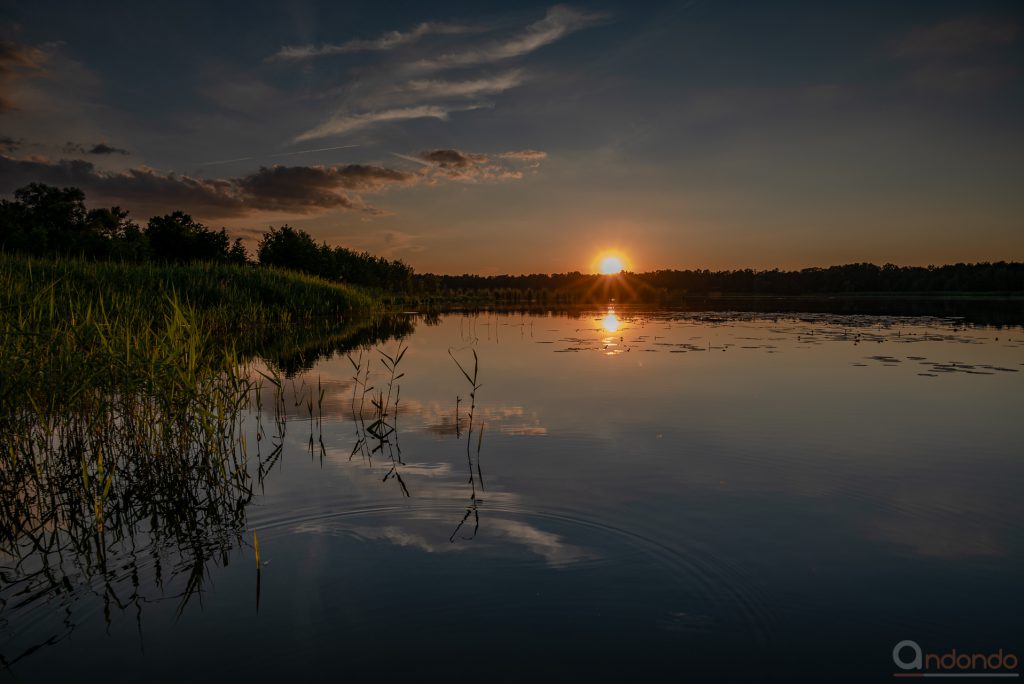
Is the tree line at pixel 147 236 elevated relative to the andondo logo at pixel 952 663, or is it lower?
elevated

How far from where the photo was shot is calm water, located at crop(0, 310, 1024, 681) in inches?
161

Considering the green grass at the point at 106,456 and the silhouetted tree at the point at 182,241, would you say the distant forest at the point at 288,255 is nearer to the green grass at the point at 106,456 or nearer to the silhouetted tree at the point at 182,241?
the silhouetted tree at the point at 182,241

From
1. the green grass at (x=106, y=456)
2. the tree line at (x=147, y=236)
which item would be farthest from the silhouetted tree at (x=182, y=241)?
the green grass at (x=106, y=456)

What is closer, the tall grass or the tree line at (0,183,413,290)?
the tall grass

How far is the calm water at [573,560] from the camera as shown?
13.5 ft

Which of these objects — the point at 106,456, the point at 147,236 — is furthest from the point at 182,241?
the point at 106,456

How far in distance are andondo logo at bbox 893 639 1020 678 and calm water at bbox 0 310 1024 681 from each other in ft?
0.27

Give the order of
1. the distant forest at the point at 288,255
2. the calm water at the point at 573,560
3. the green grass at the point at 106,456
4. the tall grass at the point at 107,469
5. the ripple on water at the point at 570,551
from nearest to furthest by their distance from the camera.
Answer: the calm water at the point at 573,560
the ripple on water at the point at 570,551
the tall grass at the point at 107,469
the green grass at the point at 106,456
the distant forest at the point at 288,255

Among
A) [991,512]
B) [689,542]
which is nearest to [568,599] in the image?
[689,542]

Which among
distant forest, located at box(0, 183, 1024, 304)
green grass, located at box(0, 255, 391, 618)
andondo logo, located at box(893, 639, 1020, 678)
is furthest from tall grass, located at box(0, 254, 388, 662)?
distant forest, located at box(0, 183, 1024, 304)

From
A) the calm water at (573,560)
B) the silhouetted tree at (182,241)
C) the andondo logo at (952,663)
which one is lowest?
the andondo logo at (952,663)

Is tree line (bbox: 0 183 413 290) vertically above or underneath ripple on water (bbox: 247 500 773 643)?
above

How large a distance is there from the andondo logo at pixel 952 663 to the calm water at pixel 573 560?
0.08 metres

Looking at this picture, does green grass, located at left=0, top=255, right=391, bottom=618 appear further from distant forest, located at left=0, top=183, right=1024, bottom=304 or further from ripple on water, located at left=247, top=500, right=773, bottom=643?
distant forest, located at left=0, top=183, right=1024, bottom=304
